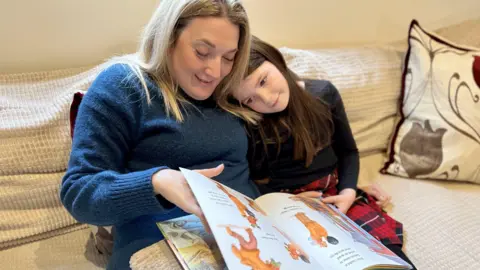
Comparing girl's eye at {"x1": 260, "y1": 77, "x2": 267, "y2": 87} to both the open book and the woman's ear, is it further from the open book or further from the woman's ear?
the open book

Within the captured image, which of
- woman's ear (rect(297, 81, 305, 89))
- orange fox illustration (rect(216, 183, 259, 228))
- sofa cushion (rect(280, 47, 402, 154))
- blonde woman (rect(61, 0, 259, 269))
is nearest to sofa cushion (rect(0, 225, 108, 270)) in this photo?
blonde woman (rect(61, 0, 259, 269))

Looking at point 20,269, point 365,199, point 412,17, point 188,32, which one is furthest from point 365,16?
point 20,269

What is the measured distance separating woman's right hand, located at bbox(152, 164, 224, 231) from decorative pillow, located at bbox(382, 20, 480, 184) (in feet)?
2.92

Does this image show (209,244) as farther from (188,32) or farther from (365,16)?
(365,16)

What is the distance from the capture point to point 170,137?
1.00m

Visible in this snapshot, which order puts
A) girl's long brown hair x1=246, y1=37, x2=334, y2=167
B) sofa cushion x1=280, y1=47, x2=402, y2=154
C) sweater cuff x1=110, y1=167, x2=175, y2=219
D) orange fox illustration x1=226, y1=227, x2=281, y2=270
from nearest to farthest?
orange fox illustration x1=226, y1=227, x2=281, y2=270
sweater cuff x1=110, y1=167, x2=175, y2=219
girl's long brown hair x1=246, y1=37, x2=334, y2=167
sofa cushion x1=280, y1=47, x2=402, y2=154

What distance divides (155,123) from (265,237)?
0.35 m

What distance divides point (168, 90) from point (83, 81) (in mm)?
285

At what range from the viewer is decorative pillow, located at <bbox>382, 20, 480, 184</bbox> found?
144 centimetres

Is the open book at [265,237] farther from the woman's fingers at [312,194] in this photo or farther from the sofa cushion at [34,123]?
the sofa cushion at [34,123]

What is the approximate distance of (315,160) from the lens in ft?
4.07

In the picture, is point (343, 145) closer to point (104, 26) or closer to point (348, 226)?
point (348, 226)

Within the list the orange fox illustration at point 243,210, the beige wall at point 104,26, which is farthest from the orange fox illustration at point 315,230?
the beige wall at point 104,26

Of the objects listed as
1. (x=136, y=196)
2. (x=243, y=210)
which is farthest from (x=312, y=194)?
(x=136, y=196)
